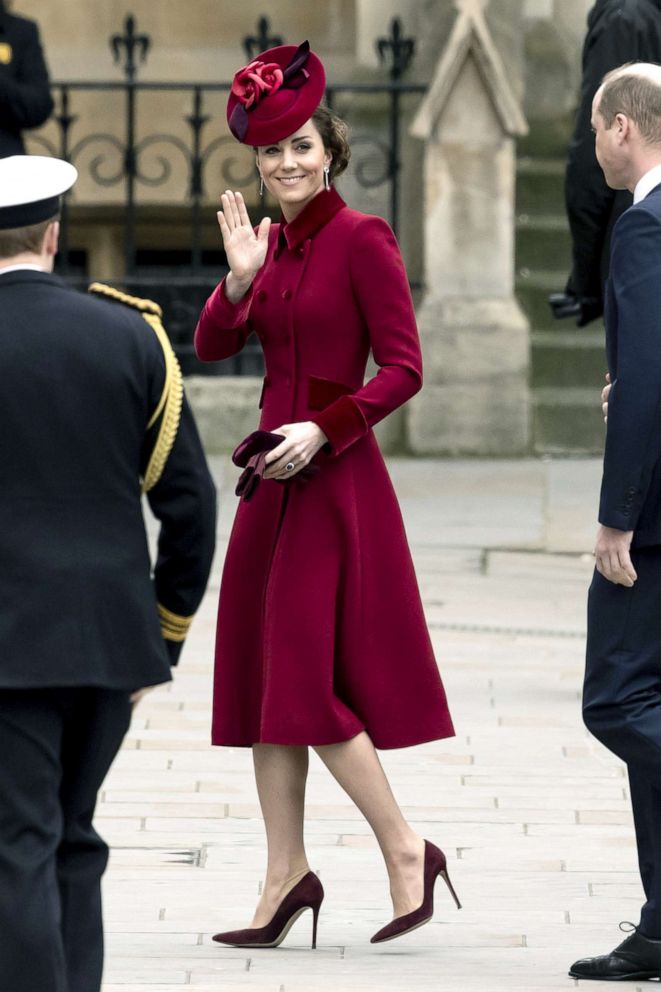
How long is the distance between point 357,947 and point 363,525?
34.7 inches

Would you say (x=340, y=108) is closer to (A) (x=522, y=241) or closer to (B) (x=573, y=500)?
(A) (x=522, y=241)

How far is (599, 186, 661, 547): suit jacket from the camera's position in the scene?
4.35 metres

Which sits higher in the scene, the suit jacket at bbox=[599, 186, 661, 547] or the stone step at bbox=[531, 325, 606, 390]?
the suit jacket at bbox=[599, 186, 661, 547]

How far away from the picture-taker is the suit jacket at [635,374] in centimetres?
435

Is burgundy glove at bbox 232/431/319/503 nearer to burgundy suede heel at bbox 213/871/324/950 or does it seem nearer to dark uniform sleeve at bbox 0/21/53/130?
burgundy suede heel at bbox 213/871/324/950

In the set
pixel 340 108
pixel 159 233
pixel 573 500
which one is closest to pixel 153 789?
pixel 573 500

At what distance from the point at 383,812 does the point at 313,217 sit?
49.5 inches

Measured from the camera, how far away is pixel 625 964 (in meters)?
4.51

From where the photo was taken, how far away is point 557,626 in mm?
8297

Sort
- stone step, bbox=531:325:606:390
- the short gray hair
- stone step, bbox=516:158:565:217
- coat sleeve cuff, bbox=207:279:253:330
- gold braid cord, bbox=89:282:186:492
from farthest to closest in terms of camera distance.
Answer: stone step, bbox=516:158:565:217, stone step, bbox=531:325:606:390, coat sleeve cuff, bbox=207:279:253:330, the short gray hair, gold braid cord, bbox=89:282:186:492

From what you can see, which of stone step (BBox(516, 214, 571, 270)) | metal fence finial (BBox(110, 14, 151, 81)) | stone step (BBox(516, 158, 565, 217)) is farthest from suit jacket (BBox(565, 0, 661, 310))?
stone step (BBox(516, 158, 565, 217))

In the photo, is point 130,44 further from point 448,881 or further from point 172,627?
point 172,627

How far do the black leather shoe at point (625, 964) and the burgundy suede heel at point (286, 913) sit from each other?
22.7 inches

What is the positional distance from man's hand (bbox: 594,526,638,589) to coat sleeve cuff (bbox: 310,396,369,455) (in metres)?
0.57
